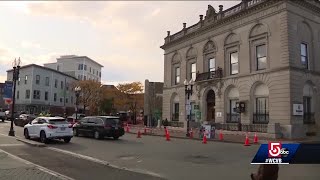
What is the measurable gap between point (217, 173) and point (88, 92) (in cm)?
7186

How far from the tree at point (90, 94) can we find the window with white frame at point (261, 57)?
49.0 metres

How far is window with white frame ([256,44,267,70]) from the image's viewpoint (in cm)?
3631

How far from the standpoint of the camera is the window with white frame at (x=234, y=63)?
39.9 meters

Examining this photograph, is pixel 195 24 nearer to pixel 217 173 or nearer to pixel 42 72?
pixel 217 173

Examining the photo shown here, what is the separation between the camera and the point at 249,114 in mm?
37031

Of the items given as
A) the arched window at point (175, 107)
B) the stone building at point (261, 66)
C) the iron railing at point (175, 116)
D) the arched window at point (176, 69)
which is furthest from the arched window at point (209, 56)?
the iron railing at point (175, 116)

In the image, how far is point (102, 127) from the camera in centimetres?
2862

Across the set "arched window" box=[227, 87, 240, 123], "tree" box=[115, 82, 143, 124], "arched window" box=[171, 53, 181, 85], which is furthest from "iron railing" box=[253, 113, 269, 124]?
"tree" box=[115, 82, 143, 124]

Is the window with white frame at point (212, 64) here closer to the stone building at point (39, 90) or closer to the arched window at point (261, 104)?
the arched window at point (261, 104)

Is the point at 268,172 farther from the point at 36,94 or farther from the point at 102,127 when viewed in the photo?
the point at 36,94

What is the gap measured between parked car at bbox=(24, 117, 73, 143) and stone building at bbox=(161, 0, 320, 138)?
1745 centimetres

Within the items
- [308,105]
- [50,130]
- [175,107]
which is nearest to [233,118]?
[308,105]

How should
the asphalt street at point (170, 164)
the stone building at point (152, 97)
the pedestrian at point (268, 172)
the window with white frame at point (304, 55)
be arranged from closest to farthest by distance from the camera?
the pedestrian at point (268, 172) → the asphalt street at point (170, 164) → the window with white frame at point (304, 55) → the stone building at point (152, 97)

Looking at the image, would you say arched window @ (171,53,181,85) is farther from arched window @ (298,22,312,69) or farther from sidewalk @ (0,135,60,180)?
sidewalk @ (0,135,60,180)
